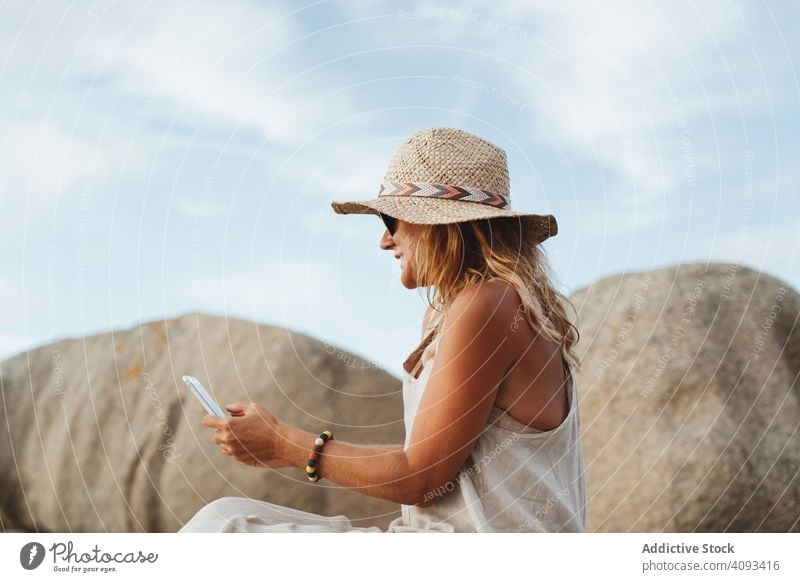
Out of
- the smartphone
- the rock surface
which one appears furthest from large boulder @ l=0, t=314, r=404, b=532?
the smartphone

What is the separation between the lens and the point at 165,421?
3057 mm

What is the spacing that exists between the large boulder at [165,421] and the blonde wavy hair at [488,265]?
4.44ft

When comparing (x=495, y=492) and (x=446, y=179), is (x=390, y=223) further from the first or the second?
(x=495, y=492)

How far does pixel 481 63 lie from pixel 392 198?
904 mm

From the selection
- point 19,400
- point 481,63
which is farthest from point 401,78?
point 19,400

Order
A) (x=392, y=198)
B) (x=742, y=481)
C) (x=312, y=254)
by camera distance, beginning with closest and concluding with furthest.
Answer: (x=392, y=198) < (x=312, y=254) < (x=742, y=481)

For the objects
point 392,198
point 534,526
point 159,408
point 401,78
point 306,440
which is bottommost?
point 159,408

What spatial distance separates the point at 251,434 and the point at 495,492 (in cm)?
43

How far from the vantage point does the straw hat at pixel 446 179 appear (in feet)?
5.55

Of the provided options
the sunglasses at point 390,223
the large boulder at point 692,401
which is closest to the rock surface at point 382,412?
the large boulder at point 692,401

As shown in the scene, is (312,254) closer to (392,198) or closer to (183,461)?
(392,198)

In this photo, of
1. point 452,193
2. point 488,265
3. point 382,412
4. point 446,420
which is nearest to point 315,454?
point 446,420

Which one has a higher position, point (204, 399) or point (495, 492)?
point (204, 399)

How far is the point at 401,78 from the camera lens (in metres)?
2.50
